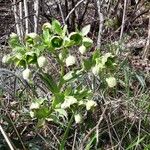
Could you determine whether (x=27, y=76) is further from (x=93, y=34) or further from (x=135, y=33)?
(x=135, y=33)

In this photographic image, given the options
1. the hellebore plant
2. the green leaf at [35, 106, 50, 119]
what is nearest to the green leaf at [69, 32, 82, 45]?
the hellebore plant

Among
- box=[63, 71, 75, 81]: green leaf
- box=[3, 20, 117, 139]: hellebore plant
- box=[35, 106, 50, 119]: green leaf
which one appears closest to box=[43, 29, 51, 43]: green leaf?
box=[3, 20, 117, 139]: hellebore plant

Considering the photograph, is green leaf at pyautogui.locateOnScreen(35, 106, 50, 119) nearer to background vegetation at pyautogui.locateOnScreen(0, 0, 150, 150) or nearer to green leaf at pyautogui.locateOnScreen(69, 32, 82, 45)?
background vegetation at pyautogui.locateOnScreen(0, 0, 150, 150)

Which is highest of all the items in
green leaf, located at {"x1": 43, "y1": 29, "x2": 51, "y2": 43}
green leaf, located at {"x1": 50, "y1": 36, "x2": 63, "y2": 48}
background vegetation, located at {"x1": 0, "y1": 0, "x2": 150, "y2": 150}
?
green leaf, located at {"x1": 43, "y1": 29, "x2": 51, "y2": 43}

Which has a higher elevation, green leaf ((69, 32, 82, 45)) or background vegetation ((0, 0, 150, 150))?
green leaf ((69, 32, 82, 45))

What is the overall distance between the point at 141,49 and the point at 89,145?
1.76 meters

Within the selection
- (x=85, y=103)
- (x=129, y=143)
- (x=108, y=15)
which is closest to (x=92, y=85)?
(x=129, y=143)

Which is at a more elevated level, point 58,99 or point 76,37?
point 76,37

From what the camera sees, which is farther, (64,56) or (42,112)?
(42,112)

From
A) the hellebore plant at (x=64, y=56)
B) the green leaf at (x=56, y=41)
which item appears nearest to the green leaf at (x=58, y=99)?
the hellebore plant at (x=64, y=56)

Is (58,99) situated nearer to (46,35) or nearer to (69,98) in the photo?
(69,98)

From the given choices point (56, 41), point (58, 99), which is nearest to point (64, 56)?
point (56, 41)

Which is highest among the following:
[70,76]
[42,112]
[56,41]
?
[56,41]

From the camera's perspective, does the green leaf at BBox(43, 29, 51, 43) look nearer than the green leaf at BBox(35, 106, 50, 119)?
Yes
